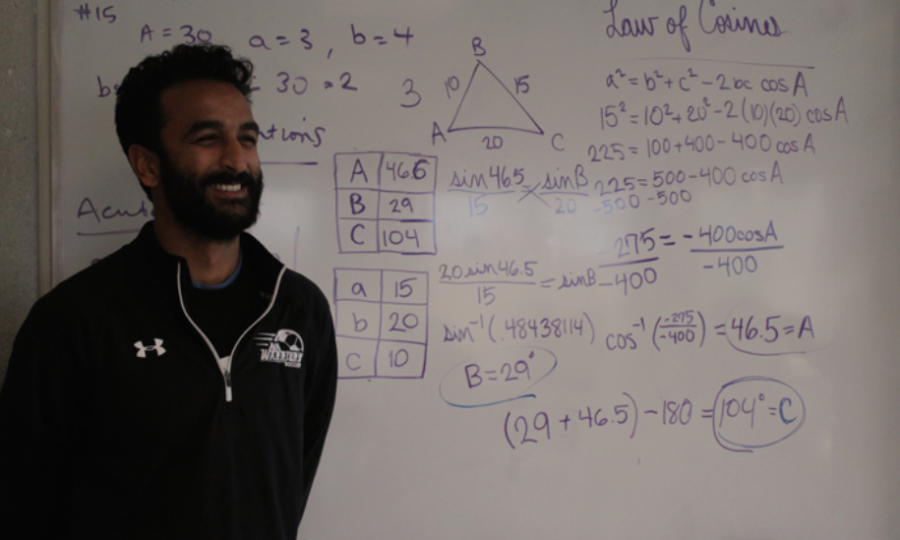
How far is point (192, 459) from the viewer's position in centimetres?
101

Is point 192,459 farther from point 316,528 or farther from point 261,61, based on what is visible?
point 261,61

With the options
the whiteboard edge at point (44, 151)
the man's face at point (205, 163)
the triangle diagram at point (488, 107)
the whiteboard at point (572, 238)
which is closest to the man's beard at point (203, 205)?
the man's face at point (205, 163)

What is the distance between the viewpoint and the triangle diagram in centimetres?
150

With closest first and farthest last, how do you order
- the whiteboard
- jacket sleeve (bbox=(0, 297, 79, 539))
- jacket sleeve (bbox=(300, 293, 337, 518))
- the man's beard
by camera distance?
1. jacket sleeve (bbox=(0, 297, 79, 539))
2. the man's beard
3. jacket sleeve (bbox=(300, 293, 337, 518))
4. the whiteboard

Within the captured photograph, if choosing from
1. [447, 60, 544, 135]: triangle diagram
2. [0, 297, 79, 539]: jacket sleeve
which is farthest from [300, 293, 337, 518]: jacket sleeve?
[447, 60, 544, 135]: triangle diagram

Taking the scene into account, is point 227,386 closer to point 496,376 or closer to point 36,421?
point 36,421

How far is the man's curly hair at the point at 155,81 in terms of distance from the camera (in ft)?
3.71

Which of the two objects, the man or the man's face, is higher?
the man's face

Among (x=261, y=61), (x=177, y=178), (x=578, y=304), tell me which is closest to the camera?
(x=177, y=178)

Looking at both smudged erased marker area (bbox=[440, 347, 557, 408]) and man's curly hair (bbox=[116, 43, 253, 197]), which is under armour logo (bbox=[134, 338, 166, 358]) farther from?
smudged erased marker area (bbox=[440, 347, 557, 408])

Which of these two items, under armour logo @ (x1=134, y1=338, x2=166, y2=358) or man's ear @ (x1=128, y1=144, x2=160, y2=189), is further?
man's ear @ (x1=128, y1=144, x2=160, y2=189)

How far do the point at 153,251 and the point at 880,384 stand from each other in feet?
6.40

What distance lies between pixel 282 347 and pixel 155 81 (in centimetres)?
61

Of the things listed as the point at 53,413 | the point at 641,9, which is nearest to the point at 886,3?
the point at 641,9
